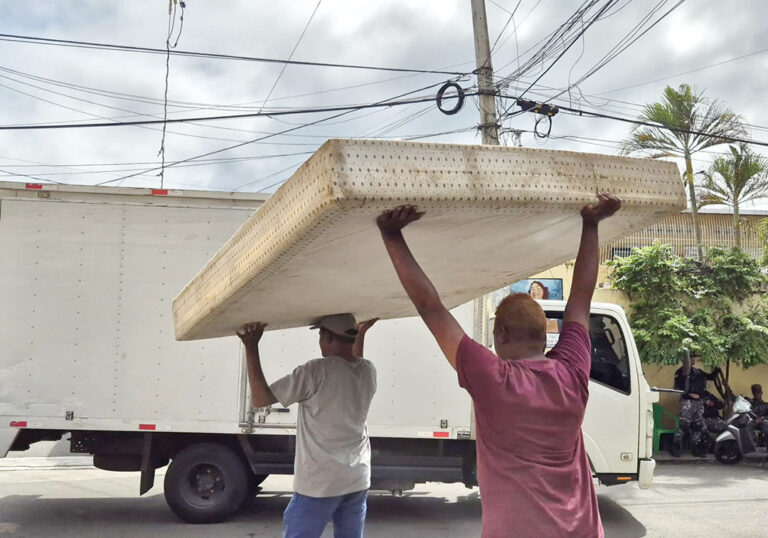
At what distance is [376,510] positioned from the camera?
793cm

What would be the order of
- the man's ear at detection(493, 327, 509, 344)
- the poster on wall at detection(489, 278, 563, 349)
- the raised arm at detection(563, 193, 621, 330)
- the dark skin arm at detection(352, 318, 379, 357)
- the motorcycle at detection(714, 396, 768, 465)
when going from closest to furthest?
the man's ear at detection(493, 327, 509, 344)
the raised arm at detection(563, 193, 621, 330)
the dark skin arm at detection(352, 318, 379, 357)
the poster on wall at detection(489, 278, 563, 349)
the motorcycle at detection(714, 396, 768, 465)

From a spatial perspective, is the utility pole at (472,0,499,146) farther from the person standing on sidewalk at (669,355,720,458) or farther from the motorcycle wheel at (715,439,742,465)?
the motorcycle wheel at (715,439,742,465)

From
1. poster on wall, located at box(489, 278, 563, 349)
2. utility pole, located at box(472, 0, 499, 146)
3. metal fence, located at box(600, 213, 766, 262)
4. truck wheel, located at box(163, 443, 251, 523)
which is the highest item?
utility pole, located at box(472, 0, 499, 146)

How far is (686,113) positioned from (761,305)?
4.30m

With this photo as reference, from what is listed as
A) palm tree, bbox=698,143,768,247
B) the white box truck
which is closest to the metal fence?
palm tree, bbox=698,143,768,247

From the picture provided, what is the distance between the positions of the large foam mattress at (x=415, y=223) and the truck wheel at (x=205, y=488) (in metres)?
3.96

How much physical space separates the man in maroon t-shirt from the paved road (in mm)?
4981

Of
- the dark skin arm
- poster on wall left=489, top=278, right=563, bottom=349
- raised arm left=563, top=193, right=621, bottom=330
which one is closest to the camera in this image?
raised arm left=563, top=193, right=621, bottom=330

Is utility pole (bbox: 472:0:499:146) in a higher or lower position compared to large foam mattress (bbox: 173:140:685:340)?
higher

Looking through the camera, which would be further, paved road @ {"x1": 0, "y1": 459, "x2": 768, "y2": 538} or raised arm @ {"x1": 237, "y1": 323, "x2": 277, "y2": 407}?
paved road @ {"x1": 0, "y1": 459, "x2": 768, "y2": 538}

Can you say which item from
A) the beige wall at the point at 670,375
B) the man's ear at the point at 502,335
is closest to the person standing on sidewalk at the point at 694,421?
the beige wall at the point at 670,375

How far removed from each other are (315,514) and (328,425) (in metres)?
0.41

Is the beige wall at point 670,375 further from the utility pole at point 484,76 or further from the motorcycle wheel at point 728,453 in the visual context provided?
the utility pole at point 484,76

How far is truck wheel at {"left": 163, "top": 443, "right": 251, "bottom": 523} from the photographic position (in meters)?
6.89
